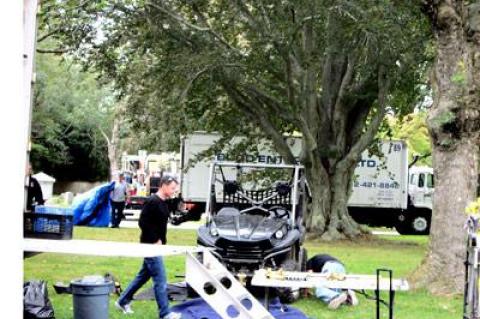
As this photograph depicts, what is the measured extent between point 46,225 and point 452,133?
658 centimetres

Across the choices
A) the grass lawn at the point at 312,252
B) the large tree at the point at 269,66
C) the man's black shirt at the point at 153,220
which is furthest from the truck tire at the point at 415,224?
the man's black shirt at the point at 153,220

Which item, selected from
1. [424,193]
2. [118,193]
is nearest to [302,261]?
[118,193]

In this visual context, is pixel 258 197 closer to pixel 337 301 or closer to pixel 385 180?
pixel 337 301

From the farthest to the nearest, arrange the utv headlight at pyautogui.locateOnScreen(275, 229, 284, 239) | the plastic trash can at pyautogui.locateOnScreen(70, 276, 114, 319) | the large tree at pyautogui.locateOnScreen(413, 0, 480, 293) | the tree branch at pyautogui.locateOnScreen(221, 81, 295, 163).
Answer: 1. the tree branch at pyautogui.locateOnScreen(221, 81, 295, 163)
2. the large tree at pyautogui.locateOnScreen(413, 0, 480, 293)
3. the utv headlight at pyautogui.locateOnScreen(275, 229, 284, 239)
4. the plastic trash can at pyautogui.locateOnScreen(70, 276, 114, 319)

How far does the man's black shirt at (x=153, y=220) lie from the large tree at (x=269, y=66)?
8.29 m

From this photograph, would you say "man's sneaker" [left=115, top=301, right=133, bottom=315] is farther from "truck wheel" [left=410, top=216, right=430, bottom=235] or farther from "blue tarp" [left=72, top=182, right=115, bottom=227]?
"truck wheel" [left=410, top=216, right=430, bottom=235]

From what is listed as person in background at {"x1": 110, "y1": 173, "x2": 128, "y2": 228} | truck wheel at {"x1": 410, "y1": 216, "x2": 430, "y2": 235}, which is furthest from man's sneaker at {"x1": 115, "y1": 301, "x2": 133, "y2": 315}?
truck wheel at {"x1": 410, "y1": 216, "x2": 430, "y2": 235}

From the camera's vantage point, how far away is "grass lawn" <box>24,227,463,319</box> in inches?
375

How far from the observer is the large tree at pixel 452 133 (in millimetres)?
11055

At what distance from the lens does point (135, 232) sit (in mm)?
20969

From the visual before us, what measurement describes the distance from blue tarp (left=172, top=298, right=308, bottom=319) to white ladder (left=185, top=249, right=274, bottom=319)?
2.10m

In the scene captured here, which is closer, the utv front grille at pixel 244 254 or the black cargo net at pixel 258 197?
the utv front grille at pixel 244 254

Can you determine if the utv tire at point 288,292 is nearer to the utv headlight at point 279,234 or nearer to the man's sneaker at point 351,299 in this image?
the utv headlight at point 279,234

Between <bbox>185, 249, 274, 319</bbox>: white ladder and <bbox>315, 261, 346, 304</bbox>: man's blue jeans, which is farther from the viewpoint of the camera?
<bbox>315, 261, 346, 304</bbox>: man's blue jeans
